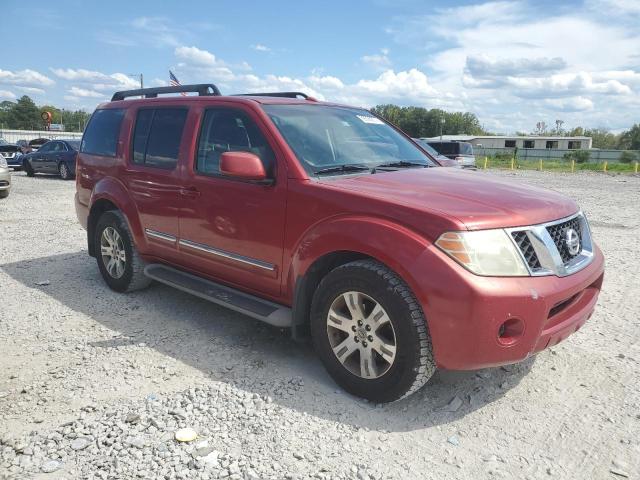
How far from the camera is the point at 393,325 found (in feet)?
9.57

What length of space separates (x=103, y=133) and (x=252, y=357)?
10.3ft

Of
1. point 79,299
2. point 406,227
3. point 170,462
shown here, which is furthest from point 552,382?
point 79,299

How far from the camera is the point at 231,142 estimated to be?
4.05m

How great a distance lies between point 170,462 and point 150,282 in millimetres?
2918

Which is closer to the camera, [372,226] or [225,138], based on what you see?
[372,226]

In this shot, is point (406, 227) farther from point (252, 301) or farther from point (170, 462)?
point (170, 462)

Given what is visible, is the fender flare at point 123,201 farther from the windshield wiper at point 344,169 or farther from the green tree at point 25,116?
A: the green tree at point 25,116

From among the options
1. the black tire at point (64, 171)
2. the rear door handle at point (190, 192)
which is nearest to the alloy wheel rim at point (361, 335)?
the rear door handle at point (190, 192)

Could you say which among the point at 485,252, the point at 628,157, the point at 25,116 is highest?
the point at 25,116

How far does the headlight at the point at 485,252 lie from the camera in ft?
8.93

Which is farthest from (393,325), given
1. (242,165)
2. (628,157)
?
(628,157)

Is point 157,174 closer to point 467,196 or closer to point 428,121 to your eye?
point 467,196

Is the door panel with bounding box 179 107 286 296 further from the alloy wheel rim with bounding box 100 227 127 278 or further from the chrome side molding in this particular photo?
the alloy wheel rim with bounding box 100 227 127 278

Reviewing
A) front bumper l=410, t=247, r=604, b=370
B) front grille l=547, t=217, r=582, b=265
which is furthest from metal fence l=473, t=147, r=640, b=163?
front bumper l=410, t=247, r=604, b=370
